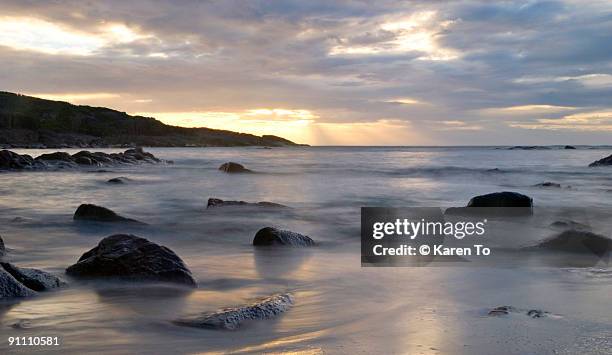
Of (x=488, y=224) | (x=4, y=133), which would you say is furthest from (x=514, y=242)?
(x=4, y=133)

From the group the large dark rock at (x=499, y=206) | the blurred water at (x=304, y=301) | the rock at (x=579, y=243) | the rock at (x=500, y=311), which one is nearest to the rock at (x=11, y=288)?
the blurred water at (x=304, y=301)

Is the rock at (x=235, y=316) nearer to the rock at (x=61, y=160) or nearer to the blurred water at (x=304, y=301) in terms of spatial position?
the blurred water at (x=304, y=301)

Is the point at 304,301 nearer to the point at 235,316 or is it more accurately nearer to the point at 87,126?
the point at 235,316

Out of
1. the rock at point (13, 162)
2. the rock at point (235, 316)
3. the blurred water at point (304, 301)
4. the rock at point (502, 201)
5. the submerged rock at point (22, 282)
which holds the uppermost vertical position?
the rock at point (13, 162)

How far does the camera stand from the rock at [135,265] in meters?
5.47

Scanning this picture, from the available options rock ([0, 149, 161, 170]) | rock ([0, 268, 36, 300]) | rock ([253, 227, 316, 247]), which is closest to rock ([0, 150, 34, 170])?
rock ([0, 149, 161, 170])

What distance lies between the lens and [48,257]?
7.02 m

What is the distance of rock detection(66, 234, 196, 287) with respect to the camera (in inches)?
215

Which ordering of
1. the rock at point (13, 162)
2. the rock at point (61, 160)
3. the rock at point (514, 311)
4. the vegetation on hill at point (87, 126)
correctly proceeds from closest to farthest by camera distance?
the rock at point (514, 311), the rock at point (13, 162), the rock at point (61, 160), the vegetation on hill at point (87, 126)

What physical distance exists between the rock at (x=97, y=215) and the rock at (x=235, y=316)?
601cm

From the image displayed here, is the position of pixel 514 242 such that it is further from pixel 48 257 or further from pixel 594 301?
pixel 48 257

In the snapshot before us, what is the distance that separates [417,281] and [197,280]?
91.8 inches

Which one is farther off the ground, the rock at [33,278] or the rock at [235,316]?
the rock at [33,278]

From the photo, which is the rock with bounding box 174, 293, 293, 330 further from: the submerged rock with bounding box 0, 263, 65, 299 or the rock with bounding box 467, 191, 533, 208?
the rock with bounding box 467, 191, 533, 208
